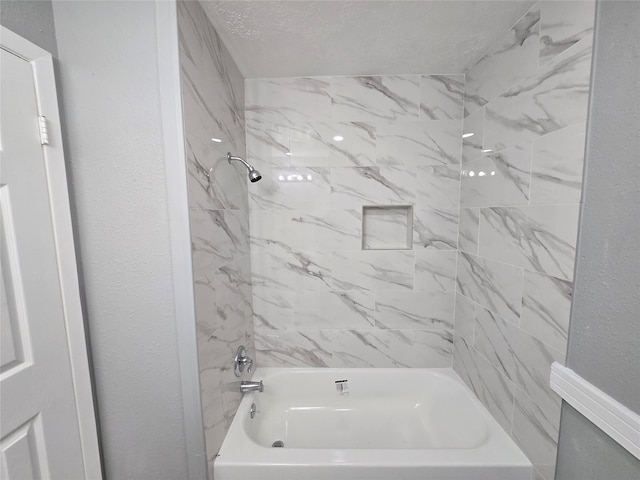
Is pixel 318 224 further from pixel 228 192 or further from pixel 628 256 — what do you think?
pixel 628 256

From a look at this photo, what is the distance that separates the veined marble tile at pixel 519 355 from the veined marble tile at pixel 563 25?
1056 mm

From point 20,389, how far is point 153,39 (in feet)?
3.72

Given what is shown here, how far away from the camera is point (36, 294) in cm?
75

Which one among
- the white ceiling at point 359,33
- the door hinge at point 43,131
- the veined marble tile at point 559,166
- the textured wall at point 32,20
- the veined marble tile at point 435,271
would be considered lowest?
the veined marble tile at point 435,271

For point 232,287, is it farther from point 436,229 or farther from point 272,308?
point 436,229

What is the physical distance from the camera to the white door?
0.69 m

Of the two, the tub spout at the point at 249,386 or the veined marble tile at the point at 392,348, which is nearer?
the tub spout at the point at 249,386

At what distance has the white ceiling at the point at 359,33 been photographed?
100cm

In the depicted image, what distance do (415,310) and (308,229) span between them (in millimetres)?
867

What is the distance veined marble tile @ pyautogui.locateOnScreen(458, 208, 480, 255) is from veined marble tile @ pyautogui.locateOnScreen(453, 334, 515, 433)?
550mm

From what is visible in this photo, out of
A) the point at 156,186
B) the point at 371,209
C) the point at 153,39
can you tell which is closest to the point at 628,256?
the point at 371,209

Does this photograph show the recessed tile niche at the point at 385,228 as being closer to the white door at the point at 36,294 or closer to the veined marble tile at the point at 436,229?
the veined marble tile at the point at 436,229

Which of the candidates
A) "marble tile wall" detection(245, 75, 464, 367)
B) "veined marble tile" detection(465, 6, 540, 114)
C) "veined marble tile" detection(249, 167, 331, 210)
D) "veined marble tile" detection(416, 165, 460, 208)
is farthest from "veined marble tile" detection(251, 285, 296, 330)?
"veined marble tile" detection(465, 6, 540, 114)

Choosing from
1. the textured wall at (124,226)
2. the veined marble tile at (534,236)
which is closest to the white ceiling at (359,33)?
the textured wall at (124,226)
